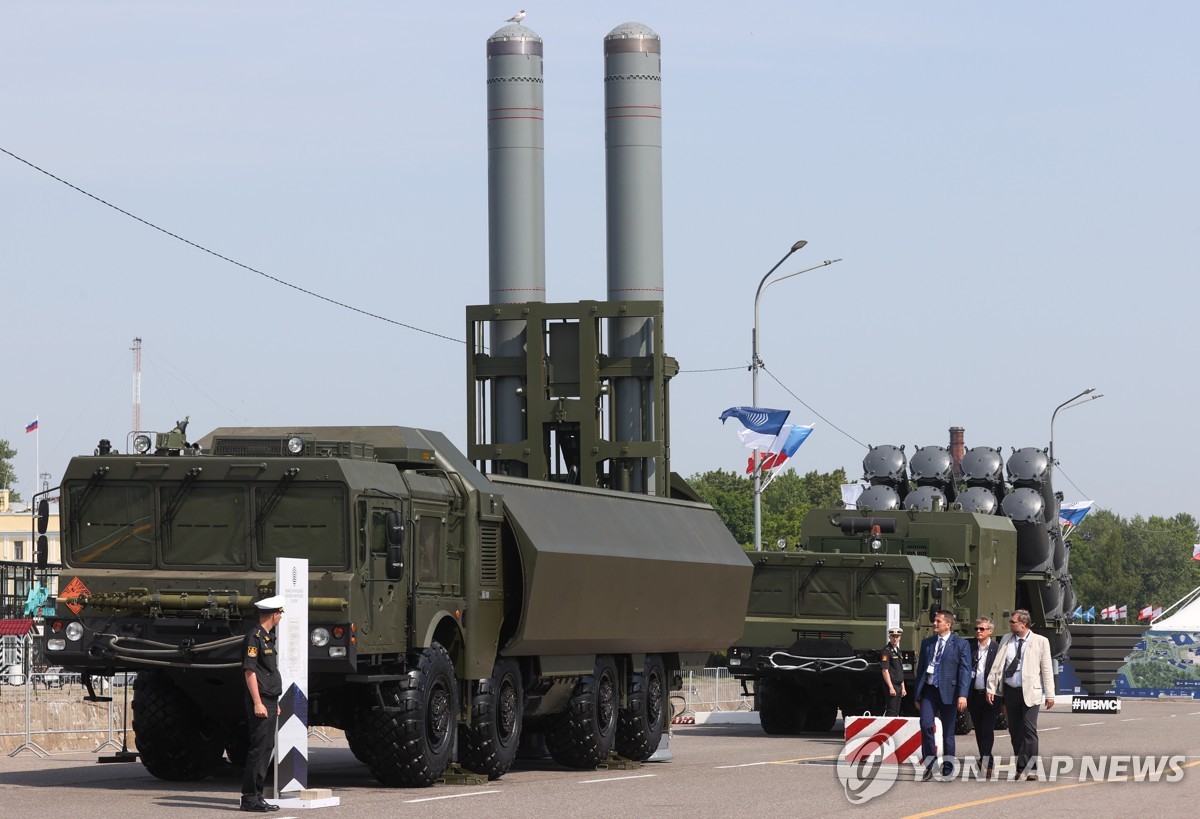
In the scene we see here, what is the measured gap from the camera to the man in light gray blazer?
63.0 ft

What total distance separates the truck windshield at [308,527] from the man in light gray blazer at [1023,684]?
6.51 meters

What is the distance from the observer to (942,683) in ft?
64.1

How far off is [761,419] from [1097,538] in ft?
466

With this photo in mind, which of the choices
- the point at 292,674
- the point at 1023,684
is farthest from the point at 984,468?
the point at 292,674

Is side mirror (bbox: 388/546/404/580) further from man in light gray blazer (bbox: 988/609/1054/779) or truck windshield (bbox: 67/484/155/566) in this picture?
man in light gray blazer (bbox: 988/609/1054/779)

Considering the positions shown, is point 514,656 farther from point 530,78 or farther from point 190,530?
point 530,78

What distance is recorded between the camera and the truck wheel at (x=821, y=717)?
1227 inches

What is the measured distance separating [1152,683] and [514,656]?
38.7 meters

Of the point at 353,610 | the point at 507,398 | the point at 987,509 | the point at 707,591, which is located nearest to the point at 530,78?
the point at 507,398

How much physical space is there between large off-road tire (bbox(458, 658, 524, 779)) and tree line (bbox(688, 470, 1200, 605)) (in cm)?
8571

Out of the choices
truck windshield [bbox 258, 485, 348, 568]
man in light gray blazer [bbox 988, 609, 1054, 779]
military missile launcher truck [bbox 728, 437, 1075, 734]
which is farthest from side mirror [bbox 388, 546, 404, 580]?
military missile launcher truck [bbox 728, 437, 1075, 734]

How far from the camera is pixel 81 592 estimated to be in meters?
17.1

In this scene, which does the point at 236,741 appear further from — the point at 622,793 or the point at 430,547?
the point at 622,793

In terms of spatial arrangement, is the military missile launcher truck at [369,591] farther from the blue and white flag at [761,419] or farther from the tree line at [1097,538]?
the tree line at [1097,538]
